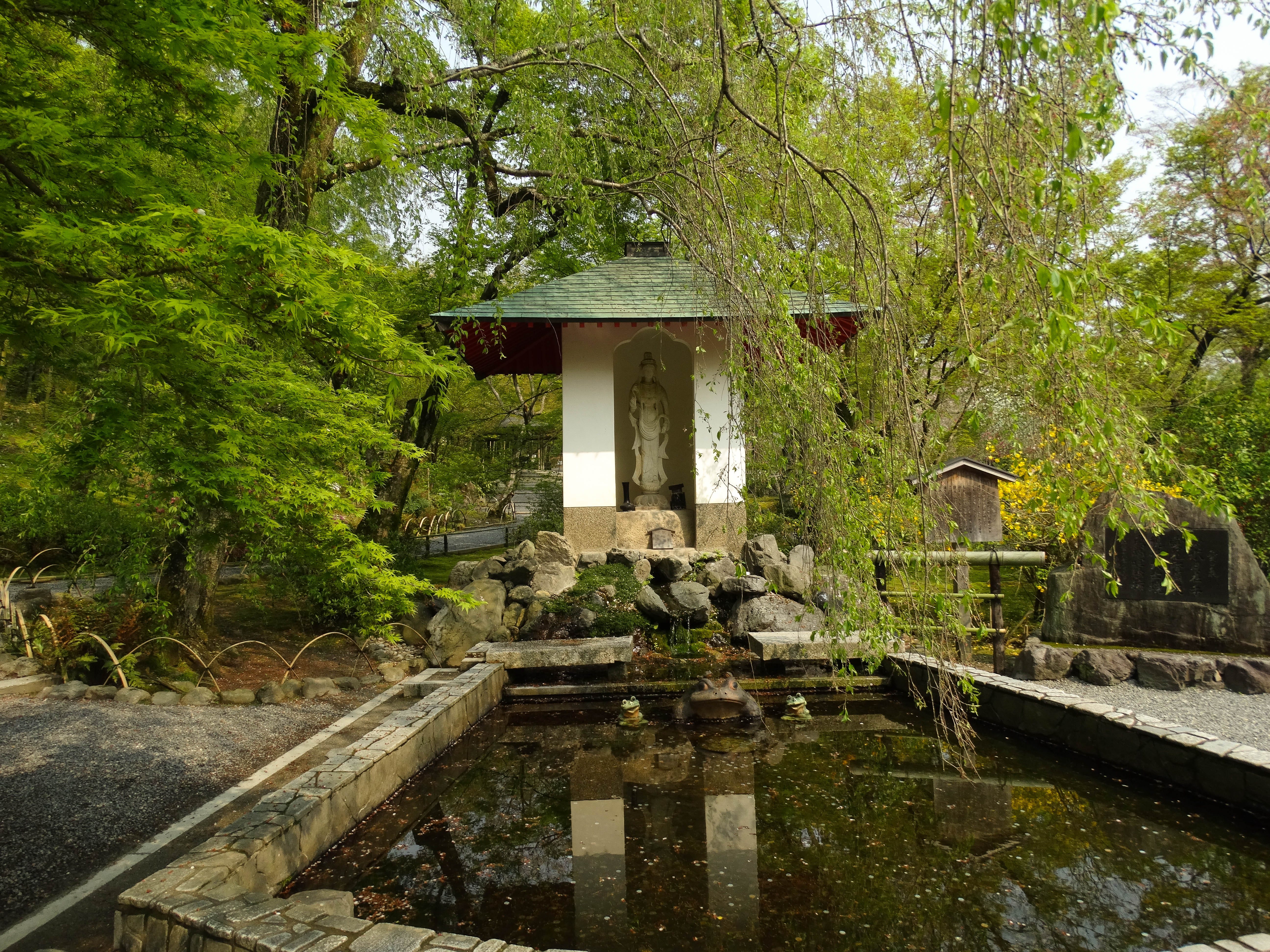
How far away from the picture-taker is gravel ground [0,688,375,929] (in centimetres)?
393

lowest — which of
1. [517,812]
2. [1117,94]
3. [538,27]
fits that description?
[517,812]

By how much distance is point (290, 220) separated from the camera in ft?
23.8

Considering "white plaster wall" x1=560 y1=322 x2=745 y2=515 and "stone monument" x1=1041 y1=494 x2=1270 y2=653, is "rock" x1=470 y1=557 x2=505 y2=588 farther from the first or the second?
"stone monument" x1=1041 y1=494 x2=1270 y2=653

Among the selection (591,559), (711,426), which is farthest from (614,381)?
(591,559)

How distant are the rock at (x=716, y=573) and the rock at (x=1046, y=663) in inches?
140

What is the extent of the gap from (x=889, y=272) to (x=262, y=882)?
3.90 m

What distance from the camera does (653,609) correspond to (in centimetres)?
910

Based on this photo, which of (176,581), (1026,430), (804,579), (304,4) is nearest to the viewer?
(1026,430)

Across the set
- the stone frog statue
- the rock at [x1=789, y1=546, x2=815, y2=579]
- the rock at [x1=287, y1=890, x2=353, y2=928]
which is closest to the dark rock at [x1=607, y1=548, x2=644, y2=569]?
Result: the rock at [x1=789, y1=546, x2=815, y2=579]

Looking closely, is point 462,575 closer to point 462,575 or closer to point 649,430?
point 462,575

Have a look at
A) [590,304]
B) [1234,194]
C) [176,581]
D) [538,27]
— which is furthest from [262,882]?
[1234,194]

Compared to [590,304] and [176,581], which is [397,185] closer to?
[590,304]

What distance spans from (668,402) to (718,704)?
7844mm

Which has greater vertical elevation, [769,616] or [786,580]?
[786,580]
